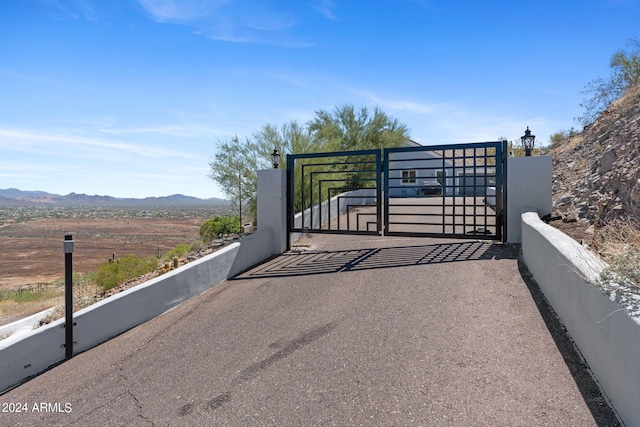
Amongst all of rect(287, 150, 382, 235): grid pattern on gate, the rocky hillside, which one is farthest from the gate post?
the rocky hillside

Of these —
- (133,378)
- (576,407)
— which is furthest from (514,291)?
(133,378)

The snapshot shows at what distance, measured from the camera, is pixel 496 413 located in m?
3.24

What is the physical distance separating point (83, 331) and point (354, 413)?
14.1ft

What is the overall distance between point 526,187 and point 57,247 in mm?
92177

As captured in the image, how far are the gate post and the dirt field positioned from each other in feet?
110

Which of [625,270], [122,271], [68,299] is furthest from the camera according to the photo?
[122,271]

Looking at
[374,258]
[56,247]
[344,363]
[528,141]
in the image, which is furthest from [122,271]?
[56,247]

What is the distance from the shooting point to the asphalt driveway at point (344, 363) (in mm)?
3449

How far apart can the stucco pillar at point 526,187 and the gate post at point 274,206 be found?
199 inches

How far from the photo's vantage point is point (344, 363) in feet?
14.0

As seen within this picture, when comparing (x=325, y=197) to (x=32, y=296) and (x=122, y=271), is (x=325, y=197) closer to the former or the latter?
(x=122, y=271)

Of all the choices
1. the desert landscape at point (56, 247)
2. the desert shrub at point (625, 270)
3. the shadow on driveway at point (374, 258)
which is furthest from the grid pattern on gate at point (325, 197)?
the desert landscape at point (56, 247)

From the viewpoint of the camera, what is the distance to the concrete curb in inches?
112

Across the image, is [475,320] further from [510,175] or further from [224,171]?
[224,171]
